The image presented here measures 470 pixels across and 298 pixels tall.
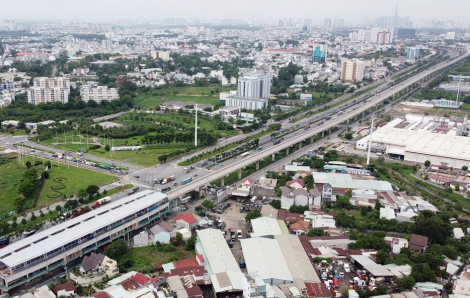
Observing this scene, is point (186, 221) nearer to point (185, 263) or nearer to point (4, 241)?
point (185, 263)

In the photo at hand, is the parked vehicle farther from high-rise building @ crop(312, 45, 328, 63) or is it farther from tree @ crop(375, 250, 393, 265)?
high-rise building @ crop(312, 45, 328, 63)

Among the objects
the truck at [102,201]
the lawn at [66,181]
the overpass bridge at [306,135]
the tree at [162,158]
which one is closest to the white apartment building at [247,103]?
the overpass bridge at [306,135]

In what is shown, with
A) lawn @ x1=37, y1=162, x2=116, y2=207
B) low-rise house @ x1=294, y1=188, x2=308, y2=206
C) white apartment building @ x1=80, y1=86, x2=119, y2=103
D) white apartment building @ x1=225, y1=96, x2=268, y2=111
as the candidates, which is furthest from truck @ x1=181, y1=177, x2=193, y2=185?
white apartment building @ x1=80, y1=86, x2=119, y2=103

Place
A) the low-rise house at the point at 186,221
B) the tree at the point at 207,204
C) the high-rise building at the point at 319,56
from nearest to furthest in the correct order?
the low-rise house at the point at 186,221
the tree at the point at 207,204
the high-rise building at the point at 319,56

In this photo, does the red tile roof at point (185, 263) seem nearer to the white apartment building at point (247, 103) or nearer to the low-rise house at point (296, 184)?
the low-rise house at point (296, 184)

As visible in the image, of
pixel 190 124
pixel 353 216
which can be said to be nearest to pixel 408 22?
pixel 190 124

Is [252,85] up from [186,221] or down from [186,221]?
up

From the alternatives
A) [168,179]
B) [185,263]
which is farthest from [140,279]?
[168,179]
